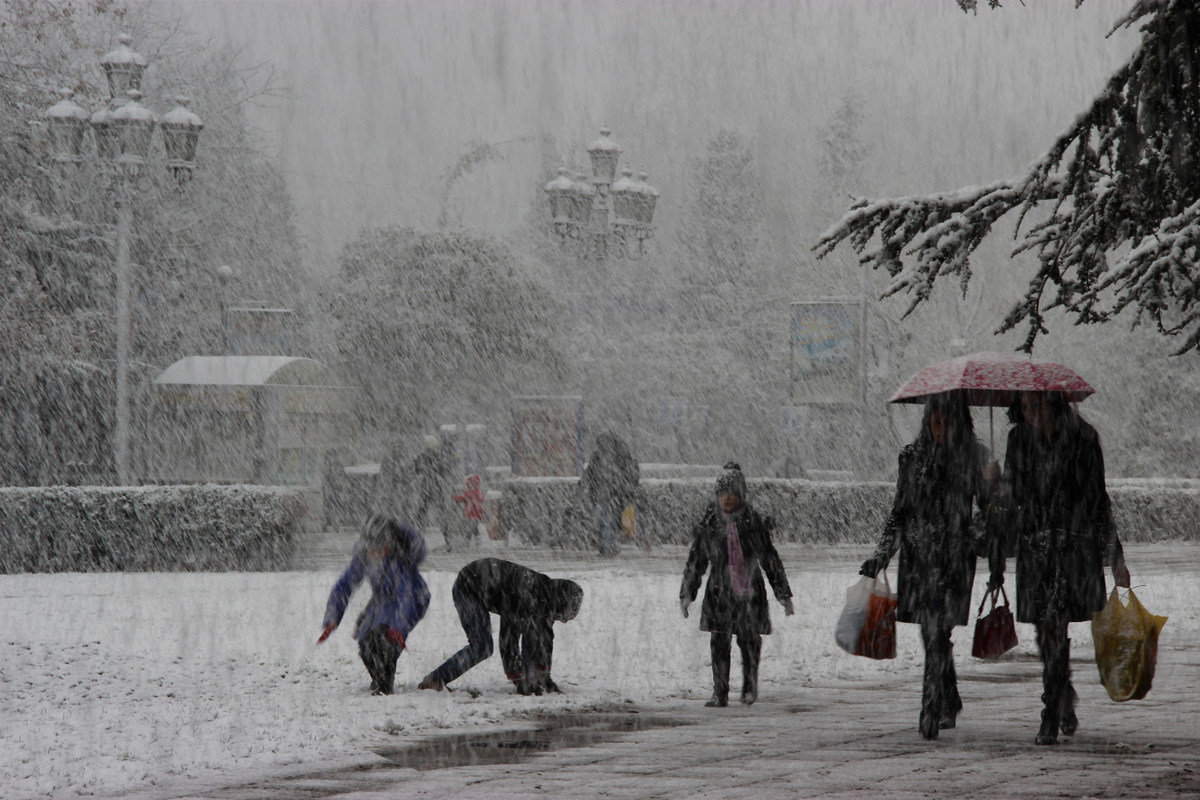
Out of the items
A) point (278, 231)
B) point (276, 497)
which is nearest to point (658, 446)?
point (278, 231)

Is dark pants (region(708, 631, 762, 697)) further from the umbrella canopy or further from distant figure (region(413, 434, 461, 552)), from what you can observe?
distant figure (region(413, 434, 461, 552))

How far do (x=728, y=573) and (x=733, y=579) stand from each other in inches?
3.1

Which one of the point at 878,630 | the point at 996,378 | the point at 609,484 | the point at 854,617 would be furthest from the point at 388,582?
the point at 609,484

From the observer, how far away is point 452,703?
8398 millimetres

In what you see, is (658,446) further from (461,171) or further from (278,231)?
(461,171)

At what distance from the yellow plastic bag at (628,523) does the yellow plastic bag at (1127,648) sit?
15161mm

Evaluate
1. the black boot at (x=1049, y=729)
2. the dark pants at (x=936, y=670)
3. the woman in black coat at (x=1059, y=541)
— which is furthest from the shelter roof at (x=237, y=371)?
the black boot at (x=1049, y=729)

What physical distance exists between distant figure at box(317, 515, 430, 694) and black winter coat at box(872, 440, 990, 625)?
2.87m

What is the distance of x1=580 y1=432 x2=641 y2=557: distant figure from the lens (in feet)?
66.8

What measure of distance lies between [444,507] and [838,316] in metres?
A: 6.47

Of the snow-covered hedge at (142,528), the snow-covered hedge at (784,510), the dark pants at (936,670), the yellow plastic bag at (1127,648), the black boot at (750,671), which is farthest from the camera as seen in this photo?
the snow-covered hedge at (784,510)

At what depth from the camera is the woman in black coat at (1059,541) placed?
691cm

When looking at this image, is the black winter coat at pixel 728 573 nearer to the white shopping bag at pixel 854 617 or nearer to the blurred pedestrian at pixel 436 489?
the white shopping bag at pixel 854 617

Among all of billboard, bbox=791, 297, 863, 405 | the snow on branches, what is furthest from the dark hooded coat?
the snow on branches
